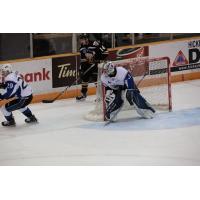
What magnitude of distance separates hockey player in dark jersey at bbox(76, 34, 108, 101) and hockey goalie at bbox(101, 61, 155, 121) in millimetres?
67

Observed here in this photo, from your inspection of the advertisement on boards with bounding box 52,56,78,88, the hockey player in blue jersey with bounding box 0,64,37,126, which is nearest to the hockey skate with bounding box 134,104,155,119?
the advertisement on boards with bounding box 52,56,78,88

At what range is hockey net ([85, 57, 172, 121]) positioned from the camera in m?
8.69

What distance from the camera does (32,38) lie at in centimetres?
857

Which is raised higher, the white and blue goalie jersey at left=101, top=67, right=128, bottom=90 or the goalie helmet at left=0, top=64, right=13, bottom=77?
the goalie helmet at left=0, top=64, right=13, bottom=77

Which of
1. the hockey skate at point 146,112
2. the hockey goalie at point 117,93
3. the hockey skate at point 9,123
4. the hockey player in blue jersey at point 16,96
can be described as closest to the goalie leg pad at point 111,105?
the hockey goalie at point 117,93

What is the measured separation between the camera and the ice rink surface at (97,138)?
8.62 m

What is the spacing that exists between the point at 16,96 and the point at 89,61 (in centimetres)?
58

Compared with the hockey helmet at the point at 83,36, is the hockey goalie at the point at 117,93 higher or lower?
lower

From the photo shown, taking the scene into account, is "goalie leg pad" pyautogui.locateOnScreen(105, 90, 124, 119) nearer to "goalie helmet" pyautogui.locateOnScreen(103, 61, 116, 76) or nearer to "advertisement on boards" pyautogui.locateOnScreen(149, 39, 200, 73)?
"goalie helmet" pyautogui.locateOnScreen(103, 61, 116, 76)

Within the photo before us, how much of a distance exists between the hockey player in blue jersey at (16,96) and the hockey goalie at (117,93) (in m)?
0.55

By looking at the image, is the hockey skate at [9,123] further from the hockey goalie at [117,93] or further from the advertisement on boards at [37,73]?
the hockey goalie at [117,93]

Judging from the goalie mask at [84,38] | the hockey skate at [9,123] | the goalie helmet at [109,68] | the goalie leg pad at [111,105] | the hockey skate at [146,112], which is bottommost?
the hockey skate at [9,123]

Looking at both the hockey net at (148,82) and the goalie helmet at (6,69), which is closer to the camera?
the goalie helmet at (6,69)
